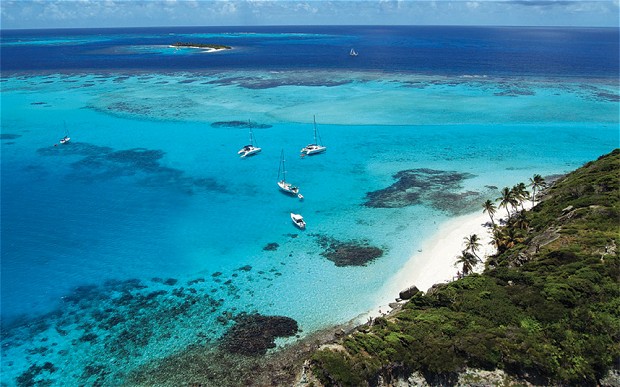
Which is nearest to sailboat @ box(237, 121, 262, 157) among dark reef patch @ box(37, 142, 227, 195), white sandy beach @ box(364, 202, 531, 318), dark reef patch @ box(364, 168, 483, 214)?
dark reef patch @ box(37, 142, 227, 195)

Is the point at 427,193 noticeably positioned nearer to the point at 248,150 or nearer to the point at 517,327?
the point at 248,150

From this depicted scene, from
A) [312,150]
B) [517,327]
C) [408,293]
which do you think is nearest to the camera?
[517,327]

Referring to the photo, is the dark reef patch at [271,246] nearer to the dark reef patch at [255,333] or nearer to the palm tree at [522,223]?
the dark reef patch at [255,333]

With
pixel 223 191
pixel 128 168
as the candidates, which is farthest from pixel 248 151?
pixel 128 168

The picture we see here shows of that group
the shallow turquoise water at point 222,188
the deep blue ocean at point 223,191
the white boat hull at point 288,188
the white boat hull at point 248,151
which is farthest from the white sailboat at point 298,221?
the white boat hull at point 248,151

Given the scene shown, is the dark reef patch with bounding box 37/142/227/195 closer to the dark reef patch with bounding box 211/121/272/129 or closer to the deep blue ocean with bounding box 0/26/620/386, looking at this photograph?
the deep blue ocean with bounding box 0/26/620/386
